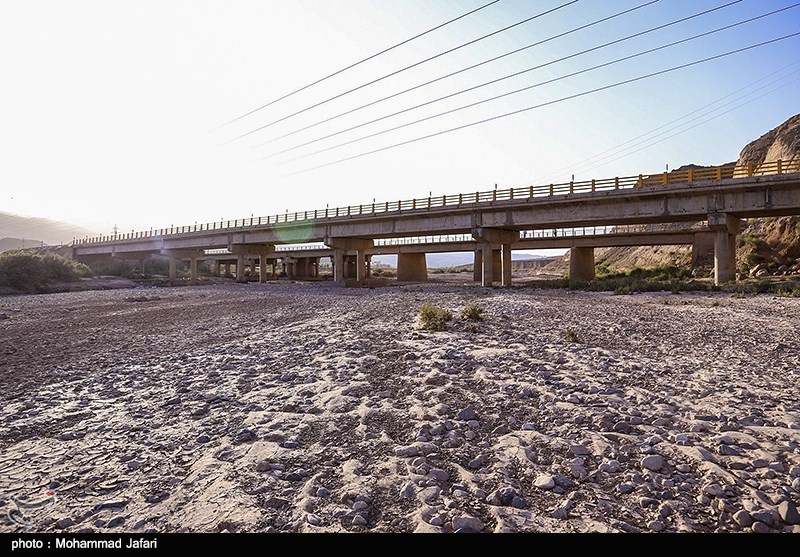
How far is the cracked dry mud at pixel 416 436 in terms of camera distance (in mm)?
4121

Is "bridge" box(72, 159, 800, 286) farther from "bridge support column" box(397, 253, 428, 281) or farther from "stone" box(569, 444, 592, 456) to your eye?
"stone" box(569, 444, 592, 456)

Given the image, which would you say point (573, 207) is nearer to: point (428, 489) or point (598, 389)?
point (598, 389)

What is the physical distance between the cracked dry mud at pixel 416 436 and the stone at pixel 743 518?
0.01 metres

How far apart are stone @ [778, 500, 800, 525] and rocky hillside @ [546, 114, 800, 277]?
37.2m

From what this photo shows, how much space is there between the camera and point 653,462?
15.8ft

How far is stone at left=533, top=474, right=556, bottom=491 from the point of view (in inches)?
177

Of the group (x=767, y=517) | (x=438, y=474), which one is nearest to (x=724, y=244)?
(x=767, y=517)

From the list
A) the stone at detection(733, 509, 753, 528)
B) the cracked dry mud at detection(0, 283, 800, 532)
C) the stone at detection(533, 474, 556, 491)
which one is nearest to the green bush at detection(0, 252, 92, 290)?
the cracked dry mud at detection(0, 283, 800, 532)

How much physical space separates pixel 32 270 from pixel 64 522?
57509mm

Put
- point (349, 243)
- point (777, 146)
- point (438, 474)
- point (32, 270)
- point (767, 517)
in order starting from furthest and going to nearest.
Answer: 1. point (349, 243)
2. point (777, 146)
3. point (32, 270)
4. point (438, 474)
5. point (767, 517)

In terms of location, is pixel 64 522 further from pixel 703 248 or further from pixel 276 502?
pixel 703 248

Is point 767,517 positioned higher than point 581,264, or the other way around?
point 581,264

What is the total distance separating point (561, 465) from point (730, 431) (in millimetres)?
2579

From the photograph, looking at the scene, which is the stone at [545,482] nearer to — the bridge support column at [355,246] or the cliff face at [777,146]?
the bridge support column at [355,246]
